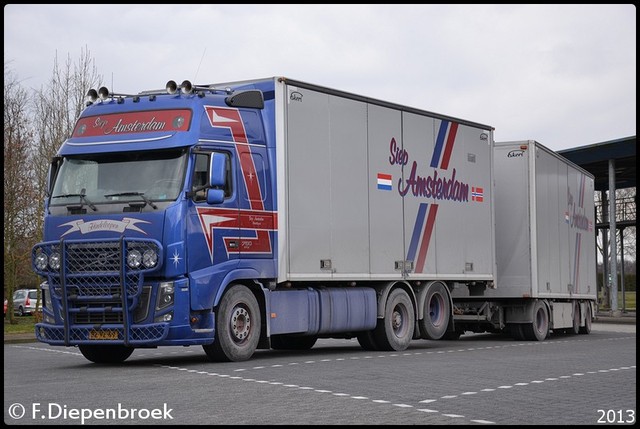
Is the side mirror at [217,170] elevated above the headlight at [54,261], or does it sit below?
above

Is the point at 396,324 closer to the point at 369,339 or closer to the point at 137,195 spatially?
the point at 369,339

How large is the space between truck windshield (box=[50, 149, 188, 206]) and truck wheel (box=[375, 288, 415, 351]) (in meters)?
5.54

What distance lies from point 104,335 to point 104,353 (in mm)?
1609

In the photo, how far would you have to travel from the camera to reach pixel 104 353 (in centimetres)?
1659

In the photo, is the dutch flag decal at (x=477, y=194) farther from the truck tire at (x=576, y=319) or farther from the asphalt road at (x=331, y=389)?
the truck tire at (x=576, y=319)

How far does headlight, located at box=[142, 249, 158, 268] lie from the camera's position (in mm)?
14789

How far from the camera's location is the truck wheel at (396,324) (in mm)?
19016

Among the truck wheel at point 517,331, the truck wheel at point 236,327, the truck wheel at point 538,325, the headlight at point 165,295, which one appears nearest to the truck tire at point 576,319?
the truck wheel at point 538,325

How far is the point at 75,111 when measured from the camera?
3778 cm

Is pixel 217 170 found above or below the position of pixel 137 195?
above

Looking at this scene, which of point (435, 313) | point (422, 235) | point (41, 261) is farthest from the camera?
point (435, 313)

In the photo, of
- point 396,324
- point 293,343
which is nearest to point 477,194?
point 396,324

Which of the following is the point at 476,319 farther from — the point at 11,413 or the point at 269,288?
the point at 11,413

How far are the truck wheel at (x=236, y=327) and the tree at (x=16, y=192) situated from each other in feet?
65.3
